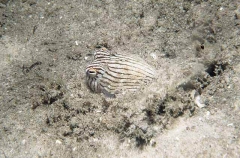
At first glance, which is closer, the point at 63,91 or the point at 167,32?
the point at 63,91

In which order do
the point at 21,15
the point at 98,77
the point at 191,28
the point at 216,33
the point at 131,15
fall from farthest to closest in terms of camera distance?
the point at 21,15
the point at 131,15
the point at 191,28
the point at 216,33
the point at 98,77

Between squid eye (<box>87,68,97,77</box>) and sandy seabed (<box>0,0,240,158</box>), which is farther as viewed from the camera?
squid eye (<box>87,68,97,77</box>)

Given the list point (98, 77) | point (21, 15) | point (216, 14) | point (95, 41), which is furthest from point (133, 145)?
point (21, 15)

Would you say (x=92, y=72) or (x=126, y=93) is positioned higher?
(x=92, y=72)

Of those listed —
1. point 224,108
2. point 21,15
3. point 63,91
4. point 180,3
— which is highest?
point 180,3

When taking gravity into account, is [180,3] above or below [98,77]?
above

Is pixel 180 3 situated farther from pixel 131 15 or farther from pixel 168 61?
pixel 168 61

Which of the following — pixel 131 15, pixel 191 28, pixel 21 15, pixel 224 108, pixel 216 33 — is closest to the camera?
pixel 224 108

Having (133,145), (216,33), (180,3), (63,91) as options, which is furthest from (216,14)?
(63,91)

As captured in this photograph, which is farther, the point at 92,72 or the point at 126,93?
the point at 92,72

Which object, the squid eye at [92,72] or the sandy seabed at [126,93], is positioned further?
the squid eye at [92,72]
